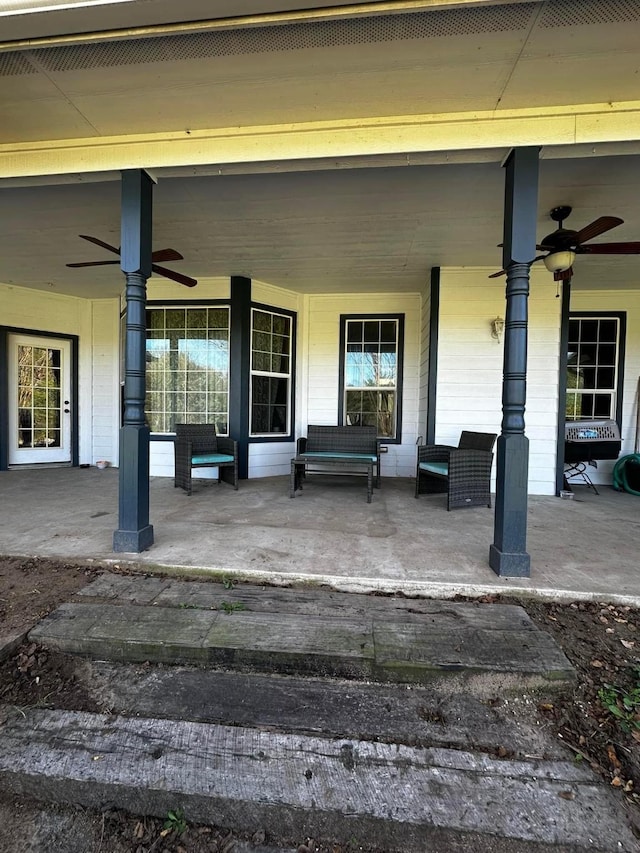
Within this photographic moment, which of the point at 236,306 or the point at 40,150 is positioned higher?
the point at 40,150

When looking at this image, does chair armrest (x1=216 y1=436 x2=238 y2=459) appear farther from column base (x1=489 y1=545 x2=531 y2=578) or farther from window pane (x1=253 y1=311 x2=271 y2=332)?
column base (x1=489 y1=545 x2=531 y2=578)

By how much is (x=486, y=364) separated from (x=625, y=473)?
7.91 feet

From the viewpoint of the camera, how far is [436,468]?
4238mm

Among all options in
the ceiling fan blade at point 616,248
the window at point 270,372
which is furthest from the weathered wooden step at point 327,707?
the window at point 270,372

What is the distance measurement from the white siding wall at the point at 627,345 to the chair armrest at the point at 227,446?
4859mm

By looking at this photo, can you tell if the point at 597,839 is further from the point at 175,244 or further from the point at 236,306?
the point at 236,306

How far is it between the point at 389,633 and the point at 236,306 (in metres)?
4.61

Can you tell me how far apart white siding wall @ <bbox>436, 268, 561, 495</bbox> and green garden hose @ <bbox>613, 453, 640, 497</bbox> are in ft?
3.80

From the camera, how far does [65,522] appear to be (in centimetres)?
334

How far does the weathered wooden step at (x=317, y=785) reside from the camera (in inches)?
42.3

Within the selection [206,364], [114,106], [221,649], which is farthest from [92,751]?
[206,364]

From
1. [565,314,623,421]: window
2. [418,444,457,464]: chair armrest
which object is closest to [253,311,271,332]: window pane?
[418,444,457,464]: chair armrest

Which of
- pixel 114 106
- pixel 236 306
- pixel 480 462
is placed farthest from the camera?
pixel 236 306

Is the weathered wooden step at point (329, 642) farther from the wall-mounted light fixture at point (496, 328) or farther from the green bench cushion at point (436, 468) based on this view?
the wall-mounted light fixture at point (496, 328)
